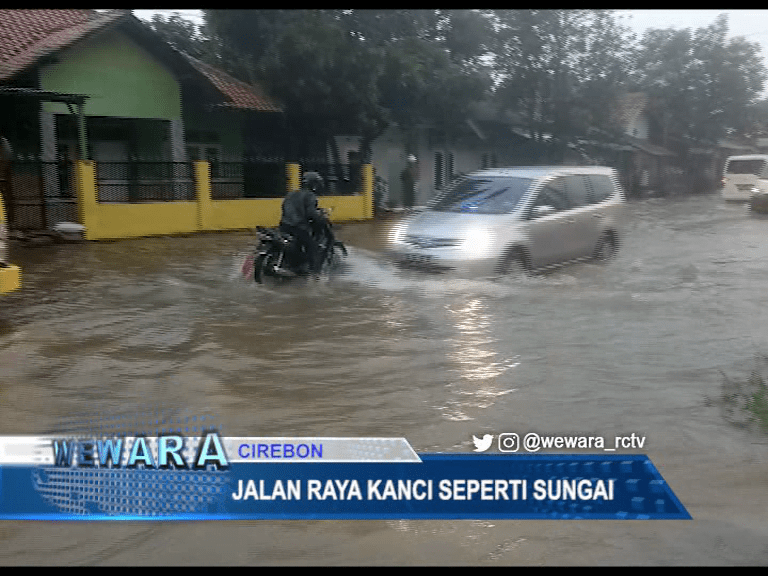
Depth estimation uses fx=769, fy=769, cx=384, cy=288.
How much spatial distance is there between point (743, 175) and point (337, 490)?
68.7 feet

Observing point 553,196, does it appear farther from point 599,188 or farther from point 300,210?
point 300,210

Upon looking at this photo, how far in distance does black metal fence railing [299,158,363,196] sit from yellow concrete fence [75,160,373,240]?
0.20 meters

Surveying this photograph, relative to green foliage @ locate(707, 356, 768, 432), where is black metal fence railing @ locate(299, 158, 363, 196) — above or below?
above

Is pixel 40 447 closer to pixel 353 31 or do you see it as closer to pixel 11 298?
pixel 11 298

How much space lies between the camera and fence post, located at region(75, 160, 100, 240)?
567 inches

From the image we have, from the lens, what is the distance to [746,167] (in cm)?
2070

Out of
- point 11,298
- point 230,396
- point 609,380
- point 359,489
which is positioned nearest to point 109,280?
point 11,298

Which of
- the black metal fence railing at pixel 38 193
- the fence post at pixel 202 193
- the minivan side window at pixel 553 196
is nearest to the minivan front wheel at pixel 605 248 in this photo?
the minivan side window at pixel 553 196

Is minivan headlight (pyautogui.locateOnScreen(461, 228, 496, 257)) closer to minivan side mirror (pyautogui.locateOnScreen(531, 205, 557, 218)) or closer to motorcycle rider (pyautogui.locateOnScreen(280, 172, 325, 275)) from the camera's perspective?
minivan side mirror (pyautogui.locateOnScreen(531, 205, 557, 218))

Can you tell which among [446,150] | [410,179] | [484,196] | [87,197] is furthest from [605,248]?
[410,179]

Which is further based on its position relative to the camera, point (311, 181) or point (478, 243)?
point (311, 181)

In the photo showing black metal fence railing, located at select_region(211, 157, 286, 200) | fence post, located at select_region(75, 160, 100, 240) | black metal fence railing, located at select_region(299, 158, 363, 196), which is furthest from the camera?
black metal fence railing, located at select_region(299, 158, 363, 196)

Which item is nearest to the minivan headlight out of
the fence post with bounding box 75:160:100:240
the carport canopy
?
the fence post with bounding box 75:160:100:240

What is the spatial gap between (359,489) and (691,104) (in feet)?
63.3
